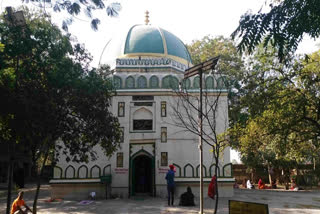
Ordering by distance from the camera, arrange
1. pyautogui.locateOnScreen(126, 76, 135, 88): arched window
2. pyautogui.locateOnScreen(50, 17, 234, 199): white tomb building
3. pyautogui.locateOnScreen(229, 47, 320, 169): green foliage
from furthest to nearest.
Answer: pyautogui.locateOnScreen(126, 76, 135, 88): arched window, pyautogui.locateOnScreen(50, 17, 234, 199): white tomb building, pyautogui.locateOnScreen(229, 47, 320, 169): green foliage

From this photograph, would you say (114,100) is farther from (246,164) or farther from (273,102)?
(246,164)

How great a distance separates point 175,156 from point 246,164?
10567mm

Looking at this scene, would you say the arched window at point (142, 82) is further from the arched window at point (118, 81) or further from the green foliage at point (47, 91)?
the green foliage at point (47, 91)

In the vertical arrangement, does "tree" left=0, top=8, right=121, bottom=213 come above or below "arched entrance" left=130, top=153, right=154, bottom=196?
above

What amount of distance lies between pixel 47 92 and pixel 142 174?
304 inches

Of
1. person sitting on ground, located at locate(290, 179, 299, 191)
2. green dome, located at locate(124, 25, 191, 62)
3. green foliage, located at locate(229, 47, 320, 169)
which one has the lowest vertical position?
person sitting on ground, located at locate(290, 179, 299, 191)

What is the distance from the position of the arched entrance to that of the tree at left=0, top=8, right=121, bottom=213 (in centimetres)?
477

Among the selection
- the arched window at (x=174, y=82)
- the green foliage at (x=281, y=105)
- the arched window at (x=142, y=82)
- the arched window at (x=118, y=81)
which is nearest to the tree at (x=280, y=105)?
the green foliage at (x=281, y=105)

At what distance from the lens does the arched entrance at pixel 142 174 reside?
14.2 meters

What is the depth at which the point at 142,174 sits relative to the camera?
14.6m

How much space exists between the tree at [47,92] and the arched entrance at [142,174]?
4774mm

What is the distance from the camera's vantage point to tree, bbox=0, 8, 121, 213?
768 cm

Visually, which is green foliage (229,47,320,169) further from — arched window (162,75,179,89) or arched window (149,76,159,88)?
arched window (149,76,159,88)

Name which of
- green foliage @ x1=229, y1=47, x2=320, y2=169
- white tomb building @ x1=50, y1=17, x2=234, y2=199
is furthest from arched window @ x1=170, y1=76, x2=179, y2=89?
green foliage @ x1=229, y1=47, x2=320, y2=169
